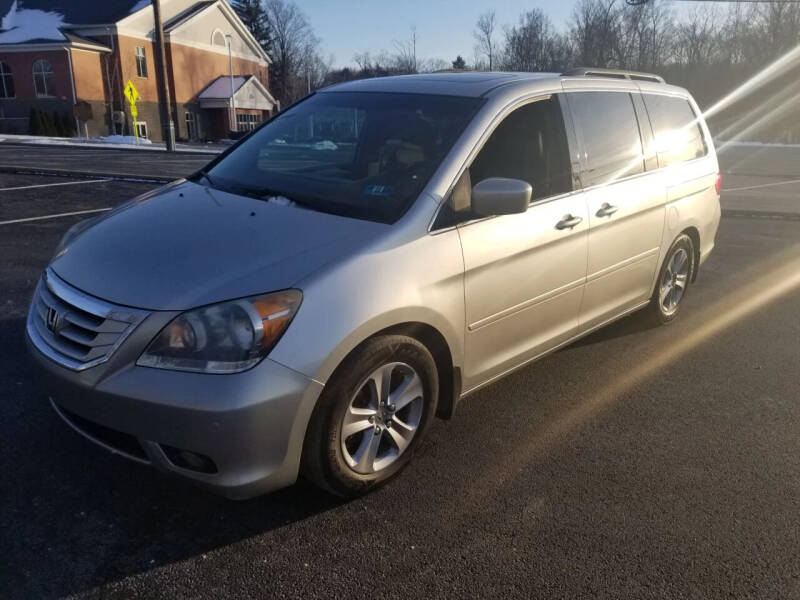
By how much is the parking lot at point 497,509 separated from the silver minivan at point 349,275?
0.29 metres

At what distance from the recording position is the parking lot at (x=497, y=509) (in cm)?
259

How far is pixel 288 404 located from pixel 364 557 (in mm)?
693

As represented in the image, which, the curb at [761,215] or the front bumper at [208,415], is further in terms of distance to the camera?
the curb at [761,215]

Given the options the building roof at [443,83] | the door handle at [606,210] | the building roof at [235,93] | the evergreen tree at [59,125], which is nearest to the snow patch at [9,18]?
the evergreen tree at [59,125]

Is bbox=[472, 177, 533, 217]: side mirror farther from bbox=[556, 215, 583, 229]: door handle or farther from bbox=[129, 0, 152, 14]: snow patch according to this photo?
bbox=[129, 0, 152, 14]: snow patch

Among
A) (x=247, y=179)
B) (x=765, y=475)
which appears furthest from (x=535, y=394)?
(x=247, y=179)

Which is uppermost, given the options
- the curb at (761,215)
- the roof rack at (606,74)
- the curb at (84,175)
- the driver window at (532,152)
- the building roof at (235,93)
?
the building roof at (235,93)

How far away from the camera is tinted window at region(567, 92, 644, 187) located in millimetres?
4223

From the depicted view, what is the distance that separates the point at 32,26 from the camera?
41844mm

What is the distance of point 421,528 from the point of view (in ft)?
9.53

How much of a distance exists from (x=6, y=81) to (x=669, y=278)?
4586cm

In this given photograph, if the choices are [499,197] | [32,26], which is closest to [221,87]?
[32,26]

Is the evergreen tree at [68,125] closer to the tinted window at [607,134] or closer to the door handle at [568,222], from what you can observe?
the tinted window at [607,134]

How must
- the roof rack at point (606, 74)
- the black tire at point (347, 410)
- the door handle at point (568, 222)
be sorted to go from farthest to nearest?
the roof rack at point (606, 74) < the door handle at point (568, 222) < the black tire at point (347, 410)
